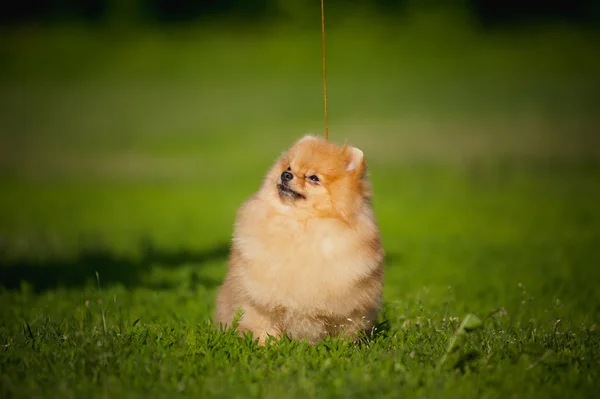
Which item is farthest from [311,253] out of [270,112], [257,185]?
[270,112]

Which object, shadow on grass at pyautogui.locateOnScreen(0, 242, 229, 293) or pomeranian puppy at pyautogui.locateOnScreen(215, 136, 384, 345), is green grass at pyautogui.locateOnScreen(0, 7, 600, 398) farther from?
pomeranian puppy at pyautogui.locateOnScreen(215, 136, 384, 345)

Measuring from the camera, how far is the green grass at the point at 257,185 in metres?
3.92

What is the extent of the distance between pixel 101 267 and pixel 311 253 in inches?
162

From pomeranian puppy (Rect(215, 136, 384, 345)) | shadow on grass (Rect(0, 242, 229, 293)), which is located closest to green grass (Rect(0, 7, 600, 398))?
shadow on grass (Rect(0, 242, 229, 293))

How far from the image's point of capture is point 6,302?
611 cm

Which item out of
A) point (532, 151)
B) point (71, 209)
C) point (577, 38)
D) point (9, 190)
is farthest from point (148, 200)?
point (577, 38)

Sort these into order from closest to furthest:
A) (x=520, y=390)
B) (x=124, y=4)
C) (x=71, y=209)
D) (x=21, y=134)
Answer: (x=520, y=390) < (x=71, y=209) < (x=21, y=134) < (x=124, y=4)

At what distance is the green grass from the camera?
3918 mm

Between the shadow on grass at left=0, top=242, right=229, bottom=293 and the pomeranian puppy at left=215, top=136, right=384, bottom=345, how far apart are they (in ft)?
8.35

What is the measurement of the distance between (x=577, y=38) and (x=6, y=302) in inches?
1053

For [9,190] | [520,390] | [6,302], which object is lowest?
[9,190]

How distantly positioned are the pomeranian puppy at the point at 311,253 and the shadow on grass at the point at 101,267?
2544 mm

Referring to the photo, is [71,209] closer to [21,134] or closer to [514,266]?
[514,266]

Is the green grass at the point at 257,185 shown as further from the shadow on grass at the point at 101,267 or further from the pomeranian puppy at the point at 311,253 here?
the pomeranian puppy at the point at 311,253
